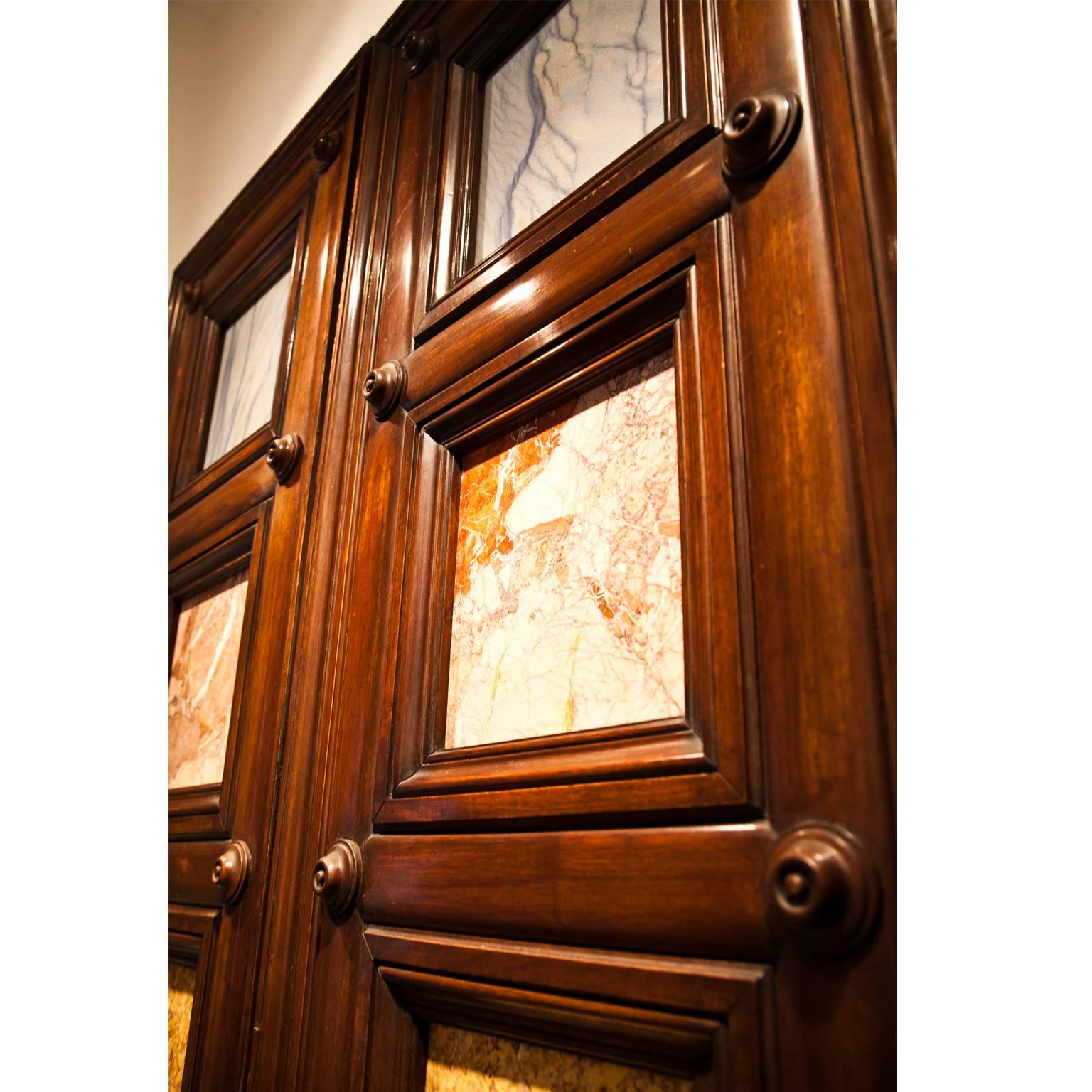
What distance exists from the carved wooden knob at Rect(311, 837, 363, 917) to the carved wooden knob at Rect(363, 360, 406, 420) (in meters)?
0.38

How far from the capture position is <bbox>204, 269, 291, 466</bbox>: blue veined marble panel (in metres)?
1.19

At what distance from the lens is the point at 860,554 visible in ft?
1.50

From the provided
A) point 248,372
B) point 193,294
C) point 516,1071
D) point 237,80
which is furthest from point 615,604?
point 237,80

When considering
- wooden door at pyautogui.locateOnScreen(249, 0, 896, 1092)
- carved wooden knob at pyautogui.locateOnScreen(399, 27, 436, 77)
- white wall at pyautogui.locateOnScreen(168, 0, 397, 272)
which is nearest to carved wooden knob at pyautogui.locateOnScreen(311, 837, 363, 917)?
wooden door at pyautogui.locateOnScreen(249, 0, 896, 1092)

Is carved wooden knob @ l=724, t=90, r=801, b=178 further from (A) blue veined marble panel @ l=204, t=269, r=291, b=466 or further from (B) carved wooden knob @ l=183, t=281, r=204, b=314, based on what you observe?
(B) carved wooden knob @ l=183, t=281, r=204, b=314

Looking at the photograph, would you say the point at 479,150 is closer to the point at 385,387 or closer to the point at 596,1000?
the point at 385,387

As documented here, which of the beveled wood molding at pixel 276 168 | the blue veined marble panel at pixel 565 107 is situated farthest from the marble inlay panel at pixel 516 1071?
the beveled wood molding at pixel 276 168

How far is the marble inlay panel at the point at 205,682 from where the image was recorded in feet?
3.38

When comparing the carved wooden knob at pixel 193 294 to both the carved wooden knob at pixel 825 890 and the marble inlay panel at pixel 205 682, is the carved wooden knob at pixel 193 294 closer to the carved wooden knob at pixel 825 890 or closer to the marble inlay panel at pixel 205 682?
the marble inlay panel at pixel 205 682

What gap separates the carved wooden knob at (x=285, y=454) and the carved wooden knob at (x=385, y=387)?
0.16 m

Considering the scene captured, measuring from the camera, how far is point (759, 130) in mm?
568
